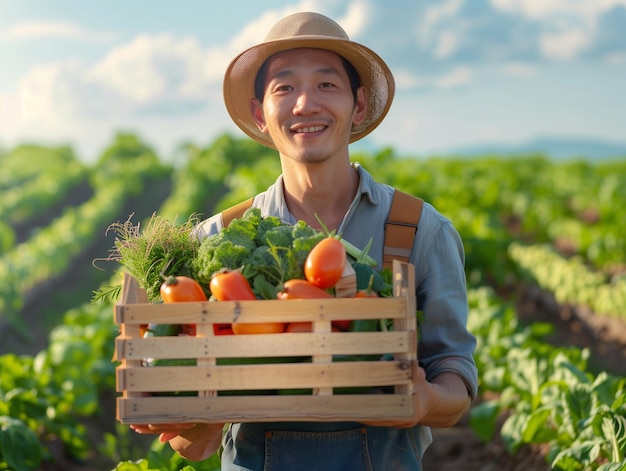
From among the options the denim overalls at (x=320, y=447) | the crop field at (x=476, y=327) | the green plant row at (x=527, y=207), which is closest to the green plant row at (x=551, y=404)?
the crop field at (x=476, y=327)

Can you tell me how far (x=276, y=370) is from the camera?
2355mm

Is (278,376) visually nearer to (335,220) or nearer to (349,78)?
(335,220)

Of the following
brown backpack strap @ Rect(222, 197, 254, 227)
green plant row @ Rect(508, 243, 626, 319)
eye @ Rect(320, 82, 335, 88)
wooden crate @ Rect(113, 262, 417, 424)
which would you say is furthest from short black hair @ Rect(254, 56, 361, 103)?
green plant row @ Rect(508, 243, 626, 319)

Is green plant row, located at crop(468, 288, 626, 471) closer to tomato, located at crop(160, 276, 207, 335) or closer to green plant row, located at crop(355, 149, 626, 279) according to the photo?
tomato, located at crop(160, 276, 207, 335)

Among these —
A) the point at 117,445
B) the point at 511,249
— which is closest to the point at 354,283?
the point at 117,445

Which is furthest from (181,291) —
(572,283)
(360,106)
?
(572,283)

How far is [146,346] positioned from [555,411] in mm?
3452

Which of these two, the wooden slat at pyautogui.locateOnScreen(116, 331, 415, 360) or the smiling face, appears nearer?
the wooden slat at pyautogui.locateOnScreen(116, 331, 415, 360)

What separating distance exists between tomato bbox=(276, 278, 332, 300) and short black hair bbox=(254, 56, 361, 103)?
0.97 metres

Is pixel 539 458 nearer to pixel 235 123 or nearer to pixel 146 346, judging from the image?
pixel 235 123

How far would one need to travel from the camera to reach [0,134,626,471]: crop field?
17.3 feet

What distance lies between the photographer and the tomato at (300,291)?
239 cm

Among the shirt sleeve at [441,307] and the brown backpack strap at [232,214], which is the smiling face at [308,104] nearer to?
the brown backpack strap at [232,214]

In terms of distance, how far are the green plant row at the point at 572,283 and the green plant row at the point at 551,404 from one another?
9.41ft
